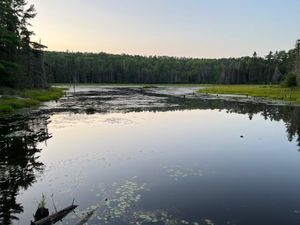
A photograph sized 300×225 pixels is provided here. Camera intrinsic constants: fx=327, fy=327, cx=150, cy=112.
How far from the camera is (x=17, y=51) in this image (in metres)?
68.9

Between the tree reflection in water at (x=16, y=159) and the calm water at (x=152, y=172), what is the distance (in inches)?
1.7

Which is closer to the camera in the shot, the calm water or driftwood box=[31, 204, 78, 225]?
driftwood box=[31, 204, 78, 225]

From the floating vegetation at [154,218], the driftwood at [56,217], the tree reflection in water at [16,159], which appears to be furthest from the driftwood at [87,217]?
the tree reflection in water at [16,159]

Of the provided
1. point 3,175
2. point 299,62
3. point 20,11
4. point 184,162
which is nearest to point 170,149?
point 184,162

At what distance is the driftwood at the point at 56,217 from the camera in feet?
37.1

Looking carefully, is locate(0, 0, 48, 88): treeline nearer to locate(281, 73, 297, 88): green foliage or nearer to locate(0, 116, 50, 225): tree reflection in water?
locate(0, 116, 50, 225): tree reflection in water

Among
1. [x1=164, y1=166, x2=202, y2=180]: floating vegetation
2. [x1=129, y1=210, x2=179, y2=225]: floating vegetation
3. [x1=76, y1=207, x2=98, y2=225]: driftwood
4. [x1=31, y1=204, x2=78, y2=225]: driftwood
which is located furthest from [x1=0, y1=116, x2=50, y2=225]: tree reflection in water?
[x1=164, y1=166, x2=202, y2=180]: floating vegetation

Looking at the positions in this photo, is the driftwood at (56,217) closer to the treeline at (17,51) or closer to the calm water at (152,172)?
the calm water at (152,172)

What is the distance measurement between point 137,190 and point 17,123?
2329cm

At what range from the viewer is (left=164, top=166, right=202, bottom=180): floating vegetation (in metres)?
18.0

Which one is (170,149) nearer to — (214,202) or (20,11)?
(214,202)

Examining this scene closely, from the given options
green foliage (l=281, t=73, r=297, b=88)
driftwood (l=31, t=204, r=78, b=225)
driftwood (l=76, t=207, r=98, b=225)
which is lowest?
driftwood (l=76, t=207, r=98, b=225)

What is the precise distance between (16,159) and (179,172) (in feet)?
34.2

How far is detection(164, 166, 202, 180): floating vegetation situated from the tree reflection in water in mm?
7274
